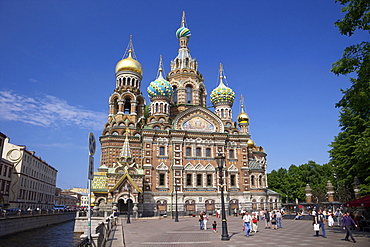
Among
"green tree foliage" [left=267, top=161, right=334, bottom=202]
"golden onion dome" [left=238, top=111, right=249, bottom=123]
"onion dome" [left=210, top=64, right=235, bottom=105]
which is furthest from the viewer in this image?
"green tree foliage" [left=267, top=161, right=334, bottom=202]

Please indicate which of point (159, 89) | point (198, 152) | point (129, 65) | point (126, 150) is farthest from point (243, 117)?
point (126, 150)

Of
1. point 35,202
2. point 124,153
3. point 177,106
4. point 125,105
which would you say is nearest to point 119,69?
point 125,105

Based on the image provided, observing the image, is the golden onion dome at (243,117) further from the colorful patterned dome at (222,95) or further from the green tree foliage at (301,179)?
the green tree foliage at (301,179)

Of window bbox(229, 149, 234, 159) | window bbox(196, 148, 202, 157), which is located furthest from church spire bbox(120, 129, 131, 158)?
window bbox(229, 149, 234, 159)

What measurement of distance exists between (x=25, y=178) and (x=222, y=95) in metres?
34.2

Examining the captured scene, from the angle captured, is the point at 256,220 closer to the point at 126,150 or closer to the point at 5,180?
the point at 126,150

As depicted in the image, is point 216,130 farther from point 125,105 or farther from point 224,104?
point 125,105

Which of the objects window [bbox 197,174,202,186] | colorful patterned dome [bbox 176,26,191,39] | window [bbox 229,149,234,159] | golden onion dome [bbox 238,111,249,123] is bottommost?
window [bbox 197,174,202,186]

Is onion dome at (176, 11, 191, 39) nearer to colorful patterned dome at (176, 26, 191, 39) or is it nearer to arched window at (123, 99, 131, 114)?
colorful patterned dome at (176, 26, 191, 39)

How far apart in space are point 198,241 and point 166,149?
83.7 ft

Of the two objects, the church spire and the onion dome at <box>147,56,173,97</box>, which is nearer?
the church spire

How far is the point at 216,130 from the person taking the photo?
42562mm

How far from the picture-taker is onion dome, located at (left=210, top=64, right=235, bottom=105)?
46750 millimetres

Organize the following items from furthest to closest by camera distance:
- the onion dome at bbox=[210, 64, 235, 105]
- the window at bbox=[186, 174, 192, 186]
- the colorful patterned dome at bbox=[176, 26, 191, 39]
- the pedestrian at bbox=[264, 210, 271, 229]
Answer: the colorful patterned dome at bbox=[176, 26, 191, 39] → the onion dome at bbox=[210, 64, 235, 105] → the window at bbox=[186, 174, 192, 186] → the pedestrian at bbox=[264, 210, 271, 229]
